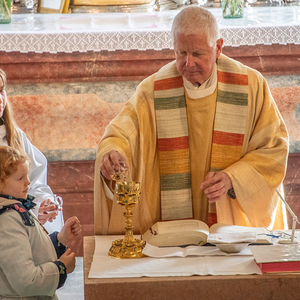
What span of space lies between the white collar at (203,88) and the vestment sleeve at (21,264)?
148 centimetres

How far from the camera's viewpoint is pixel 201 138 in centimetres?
341

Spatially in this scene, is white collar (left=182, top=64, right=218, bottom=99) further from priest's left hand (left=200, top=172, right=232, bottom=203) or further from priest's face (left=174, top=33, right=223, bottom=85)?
priest's left hand (left=200, top=172, right=232, bottom=203)

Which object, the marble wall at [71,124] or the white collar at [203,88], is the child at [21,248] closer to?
the white collar at [203,88]

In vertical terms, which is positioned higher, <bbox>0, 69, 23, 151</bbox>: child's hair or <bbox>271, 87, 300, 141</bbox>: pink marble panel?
<bbox>0, 69, 23, 151</bbox>: child's hair

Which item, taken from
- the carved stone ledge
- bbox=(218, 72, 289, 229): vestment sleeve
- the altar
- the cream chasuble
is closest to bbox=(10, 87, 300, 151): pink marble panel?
the carved stone ledge

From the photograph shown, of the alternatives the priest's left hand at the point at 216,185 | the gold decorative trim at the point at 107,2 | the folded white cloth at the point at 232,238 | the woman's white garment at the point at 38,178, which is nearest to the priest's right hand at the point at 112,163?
the priest's left hand at the point at 216,185

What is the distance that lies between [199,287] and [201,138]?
4.20ft

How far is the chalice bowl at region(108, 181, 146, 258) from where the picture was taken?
99.7 inches

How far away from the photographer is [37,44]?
4555mm

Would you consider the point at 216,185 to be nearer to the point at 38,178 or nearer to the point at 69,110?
the point at 38,178

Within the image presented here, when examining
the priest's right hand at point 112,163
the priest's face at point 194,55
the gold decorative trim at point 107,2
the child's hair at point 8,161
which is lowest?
the priest's right hand at point 112,163

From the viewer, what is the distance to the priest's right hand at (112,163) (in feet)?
9.40

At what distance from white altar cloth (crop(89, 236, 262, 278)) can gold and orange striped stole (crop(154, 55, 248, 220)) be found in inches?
31.6

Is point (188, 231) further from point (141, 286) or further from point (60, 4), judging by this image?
Answer: point (60, 4)
